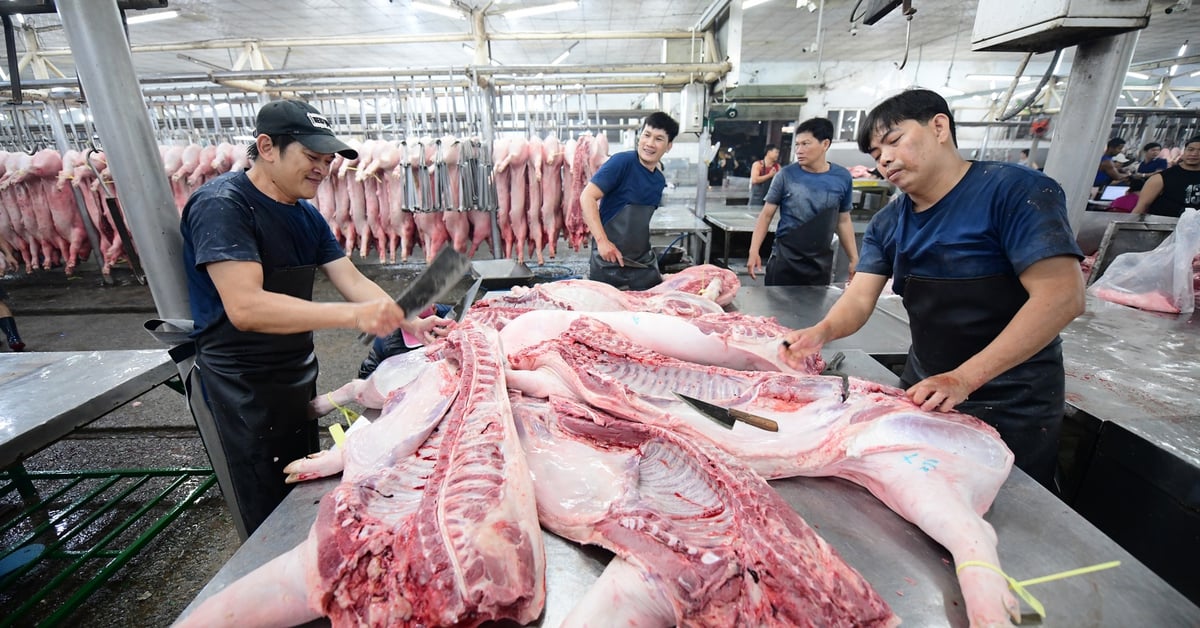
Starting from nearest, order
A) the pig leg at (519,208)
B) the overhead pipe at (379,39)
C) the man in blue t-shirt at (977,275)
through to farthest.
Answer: the man in blue t-shirt at (977,275) < the pig leg at (519,208) < the overhead pipe at (379,39)

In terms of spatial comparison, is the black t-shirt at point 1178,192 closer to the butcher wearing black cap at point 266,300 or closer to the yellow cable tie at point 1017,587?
the yellow cable tie at point 1017,587

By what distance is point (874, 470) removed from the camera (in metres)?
1.64

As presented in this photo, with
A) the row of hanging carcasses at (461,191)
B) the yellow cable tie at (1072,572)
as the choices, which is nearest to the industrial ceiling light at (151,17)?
the row of hanging carcasses at (461,191)

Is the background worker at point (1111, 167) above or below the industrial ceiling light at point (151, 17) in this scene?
below

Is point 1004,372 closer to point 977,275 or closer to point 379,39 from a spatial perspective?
point 977,275

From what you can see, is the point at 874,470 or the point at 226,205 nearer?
the point at 874,470

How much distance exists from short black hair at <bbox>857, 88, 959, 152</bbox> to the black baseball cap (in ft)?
7.61

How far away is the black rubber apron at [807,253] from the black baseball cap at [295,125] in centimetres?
416

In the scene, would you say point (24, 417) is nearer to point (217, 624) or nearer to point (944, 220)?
point (217, 624)

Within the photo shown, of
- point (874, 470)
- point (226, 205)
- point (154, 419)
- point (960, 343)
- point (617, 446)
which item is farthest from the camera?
point (154, 419)

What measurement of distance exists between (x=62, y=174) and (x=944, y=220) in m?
9.38

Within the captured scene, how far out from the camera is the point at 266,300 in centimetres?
194

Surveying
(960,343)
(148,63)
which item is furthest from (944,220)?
(148,63)

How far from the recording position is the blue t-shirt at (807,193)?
4.71m
